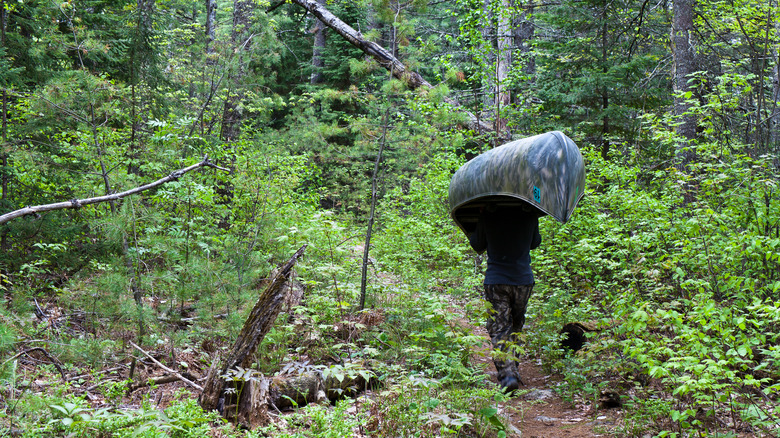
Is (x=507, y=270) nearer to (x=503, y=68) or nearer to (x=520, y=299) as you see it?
(x=520, y=299)

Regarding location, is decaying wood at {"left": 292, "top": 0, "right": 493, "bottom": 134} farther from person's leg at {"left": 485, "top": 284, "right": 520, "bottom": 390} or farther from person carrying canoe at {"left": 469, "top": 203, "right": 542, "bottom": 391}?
person's leg at {"left": 485, "top": 284, "right": 520, "bottom": 390}

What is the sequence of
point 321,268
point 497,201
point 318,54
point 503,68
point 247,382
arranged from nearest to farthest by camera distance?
1. point 247,382
2. point 321,268
3. point 497,201
4. point 503,68
5. point 318,54

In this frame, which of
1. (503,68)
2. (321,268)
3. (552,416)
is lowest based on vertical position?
(552,416)

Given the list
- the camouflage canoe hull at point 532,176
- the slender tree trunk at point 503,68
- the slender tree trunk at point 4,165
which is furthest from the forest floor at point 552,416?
the slender tree trunk at point 503,68

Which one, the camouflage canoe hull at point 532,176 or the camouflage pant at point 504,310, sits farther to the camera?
the camouflage pant at point 504,310

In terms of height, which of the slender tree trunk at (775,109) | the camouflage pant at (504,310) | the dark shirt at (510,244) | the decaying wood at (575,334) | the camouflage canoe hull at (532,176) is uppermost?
the slender tree trunk at (775,109)

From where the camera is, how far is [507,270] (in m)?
5.24

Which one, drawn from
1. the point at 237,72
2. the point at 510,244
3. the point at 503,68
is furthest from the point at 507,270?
the point at 503,68

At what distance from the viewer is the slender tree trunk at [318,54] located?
1820 cm

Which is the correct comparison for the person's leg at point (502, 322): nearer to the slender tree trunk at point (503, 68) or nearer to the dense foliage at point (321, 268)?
the dense foliage at point (321, 268)

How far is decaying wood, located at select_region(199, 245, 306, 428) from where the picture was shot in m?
3.96

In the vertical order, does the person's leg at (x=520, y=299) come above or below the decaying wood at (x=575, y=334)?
above

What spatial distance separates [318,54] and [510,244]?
15.4 metres

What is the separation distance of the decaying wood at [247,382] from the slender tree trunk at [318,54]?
580 inches
